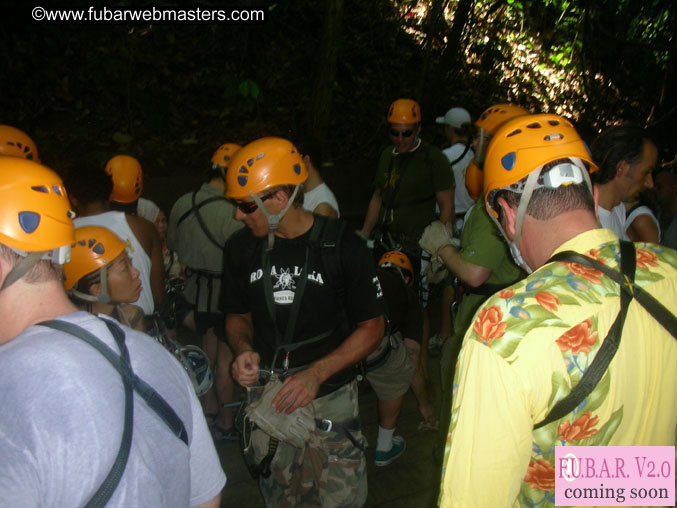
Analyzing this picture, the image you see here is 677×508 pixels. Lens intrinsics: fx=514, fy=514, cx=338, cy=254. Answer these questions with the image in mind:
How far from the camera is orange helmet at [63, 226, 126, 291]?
2664 millimetres

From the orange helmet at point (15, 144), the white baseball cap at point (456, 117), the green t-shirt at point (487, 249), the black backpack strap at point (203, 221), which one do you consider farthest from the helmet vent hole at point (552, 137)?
the white baseball cap at point (456, 117)

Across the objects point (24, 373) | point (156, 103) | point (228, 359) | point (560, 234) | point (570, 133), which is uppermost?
point (156, 103)

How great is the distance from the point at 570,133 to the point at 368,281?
1.25m

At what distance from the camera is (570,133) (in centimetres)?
161

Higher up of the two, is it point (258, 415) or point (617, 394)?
point (617, 394)

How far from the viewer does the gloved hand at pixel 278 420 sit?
7.79 ft

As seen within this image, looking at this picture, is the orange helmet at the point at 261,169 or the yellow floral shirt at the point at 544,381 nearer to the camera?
the yellow floral shirt at the point at 544,381

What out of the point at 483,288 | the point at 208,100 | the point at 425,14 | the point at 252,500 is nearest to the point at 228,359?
the point at 252,500

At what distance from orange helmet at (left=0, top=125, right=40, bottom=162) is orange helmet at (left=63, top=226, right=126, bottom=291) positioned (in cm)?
186

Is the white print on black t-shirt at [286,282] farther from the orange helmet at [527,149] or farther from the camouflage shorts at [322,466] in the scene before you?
the orange helmet at [527,149]

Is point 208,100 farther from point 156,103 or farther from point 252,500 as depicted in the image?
point 252,500

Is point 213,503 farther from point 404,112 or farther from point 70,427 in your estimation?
point 404,112

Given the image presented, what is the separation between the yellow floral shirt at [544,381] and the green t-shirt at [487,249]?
4.49 feet

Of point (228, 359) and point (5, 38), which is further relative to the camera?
point (5, 38)
